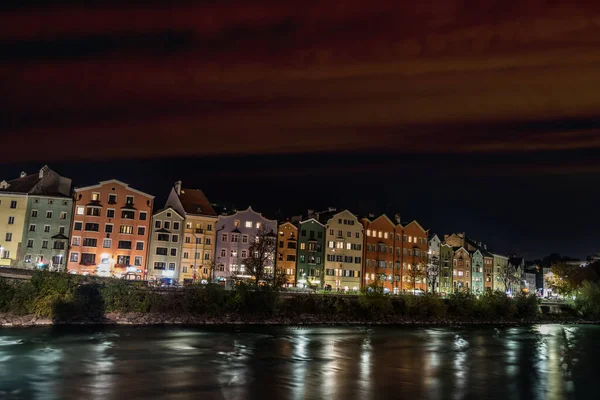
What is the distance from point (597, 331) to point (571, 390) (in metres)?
50.3

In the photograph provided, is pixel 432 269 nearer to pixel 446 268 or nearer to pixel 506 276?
pixel 446 268

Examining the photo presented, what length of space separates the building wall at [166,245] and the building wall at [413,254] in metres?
45.2

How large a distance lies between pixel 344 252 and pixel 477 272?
41.8 metres

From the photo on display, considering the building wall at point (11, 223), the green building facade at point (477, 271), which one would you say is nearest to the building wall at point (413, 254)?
the green building facade at point (477, 271)

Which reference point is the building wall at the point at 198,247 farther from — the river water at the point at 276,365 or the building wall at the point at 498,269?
the building wall at the point at 498,269

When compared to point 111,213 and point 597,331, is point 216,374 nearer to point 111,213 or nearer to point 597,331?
point 111,213

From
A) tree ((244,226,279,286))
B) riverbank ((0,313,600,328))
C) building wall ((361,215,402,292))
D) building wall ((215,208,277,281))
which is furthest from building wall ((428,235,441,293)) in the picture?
tree ((244,226,279,286))

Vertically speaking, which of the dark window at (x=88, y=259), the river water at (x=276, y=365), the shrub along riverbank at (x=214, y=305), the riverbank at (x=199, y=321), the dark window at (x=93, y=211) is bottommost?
the river water at (x=276, y=365)

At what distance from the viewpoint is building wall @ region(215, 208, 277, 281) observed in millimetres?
89375

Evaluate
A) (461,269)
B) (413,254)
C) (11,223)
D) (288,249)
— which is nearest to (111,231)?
(11,223)

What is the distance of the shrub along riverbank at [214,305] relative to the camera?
54.3 m

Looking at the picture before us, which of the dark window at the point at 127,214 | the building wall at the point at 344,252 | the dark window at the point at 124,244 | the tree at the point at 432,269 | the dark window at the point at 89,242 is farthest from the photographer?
the tree at the point at 432,269

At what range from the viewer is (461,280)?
121 meters

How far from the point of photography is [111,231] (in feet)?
268
